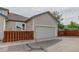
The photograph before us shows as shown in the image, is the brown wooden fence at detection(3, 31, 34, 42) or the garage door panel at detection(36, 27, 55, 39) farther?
the garage door panel at detection(36, 27, 55, 39)

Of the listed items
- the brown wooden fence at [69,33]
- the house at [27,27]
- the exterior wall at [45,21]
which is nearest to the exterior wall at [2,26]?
the house at [27,27]

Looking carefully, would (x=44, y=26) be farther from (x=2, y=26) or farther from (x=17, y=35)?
(x=2, y=26)

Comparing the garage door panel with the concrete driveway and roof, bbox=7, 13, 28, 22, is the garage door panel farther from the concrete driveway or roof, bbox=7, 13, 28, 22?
roof, bbox=7, 13, 28, 22

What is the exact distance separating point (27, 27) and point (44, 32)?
274 mm

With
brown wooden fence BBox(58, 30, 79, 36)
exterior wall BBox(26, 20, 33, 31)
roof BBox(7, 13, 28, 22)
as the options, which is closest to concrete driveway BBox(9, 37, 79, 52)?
brown wooden fence BBox(58, 30, 79, 36)

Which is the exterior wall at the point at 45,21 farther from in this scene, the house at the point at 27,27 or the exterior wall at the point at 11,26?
the exterior wall at the point at 11,26

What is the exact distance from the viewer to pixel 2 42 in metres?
2.04

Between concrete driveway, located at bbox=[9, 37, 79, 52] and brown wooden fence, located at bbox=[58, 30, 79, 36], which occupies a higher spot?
brown wooden fence, located at bbox=[58, 30, 79, 36]

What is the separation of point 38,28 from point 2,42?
22.5 inches

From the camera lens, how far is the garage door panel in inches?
85.8

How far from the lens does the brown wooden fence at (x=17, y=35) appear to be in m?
2.07
